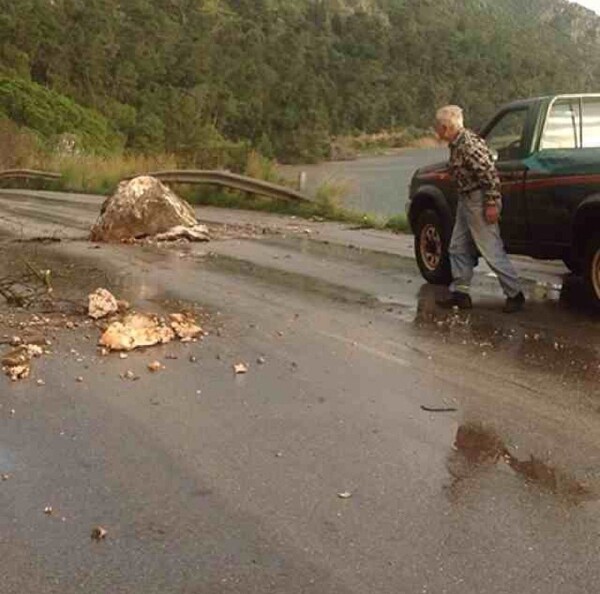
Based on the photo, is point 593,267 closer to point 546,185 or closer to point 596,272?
point 596,272

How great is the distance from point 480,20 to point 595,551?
178 m

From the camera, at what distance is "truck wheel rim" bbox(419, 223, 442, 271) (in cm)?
991

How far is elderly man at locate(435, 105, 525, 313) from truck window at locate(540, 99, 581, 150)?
674 mm

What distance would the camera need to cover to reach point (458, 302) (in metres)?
8.53

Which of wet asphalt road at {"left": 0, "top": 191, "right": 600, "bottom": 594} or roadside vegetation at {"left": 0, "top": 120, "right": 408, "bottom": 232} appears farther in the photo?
roadside vegetation at {"left": 0, "top": 120, "right": 408, "bottom": 232}

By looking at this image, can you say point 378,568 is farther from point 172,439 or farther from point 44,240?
point 44,240

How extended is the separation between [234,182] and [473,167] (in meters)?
12.2

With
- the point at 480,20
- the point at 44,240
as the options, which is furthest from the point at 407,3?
the point at 44,240

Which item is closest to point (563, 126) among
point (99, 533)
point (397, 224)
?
point (99, 533)

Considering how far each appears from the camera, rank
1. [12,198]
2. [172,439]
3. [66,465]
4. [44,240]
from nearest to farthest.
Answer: [66,465], [172,439], [44,240], [12,198]

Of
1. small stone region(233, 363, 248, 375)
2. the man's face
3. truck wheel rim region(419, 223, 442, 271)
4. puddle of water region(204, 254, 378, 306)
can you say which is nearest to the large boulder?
puddle of water region(204, 254, 378, 306)

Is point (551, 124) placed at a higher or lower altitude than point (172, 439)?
higher

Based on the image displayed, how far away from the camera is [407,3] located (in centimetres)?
18225

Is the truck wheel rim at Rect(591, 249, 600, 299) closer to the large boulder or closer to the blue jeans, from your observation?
the blue jeans
